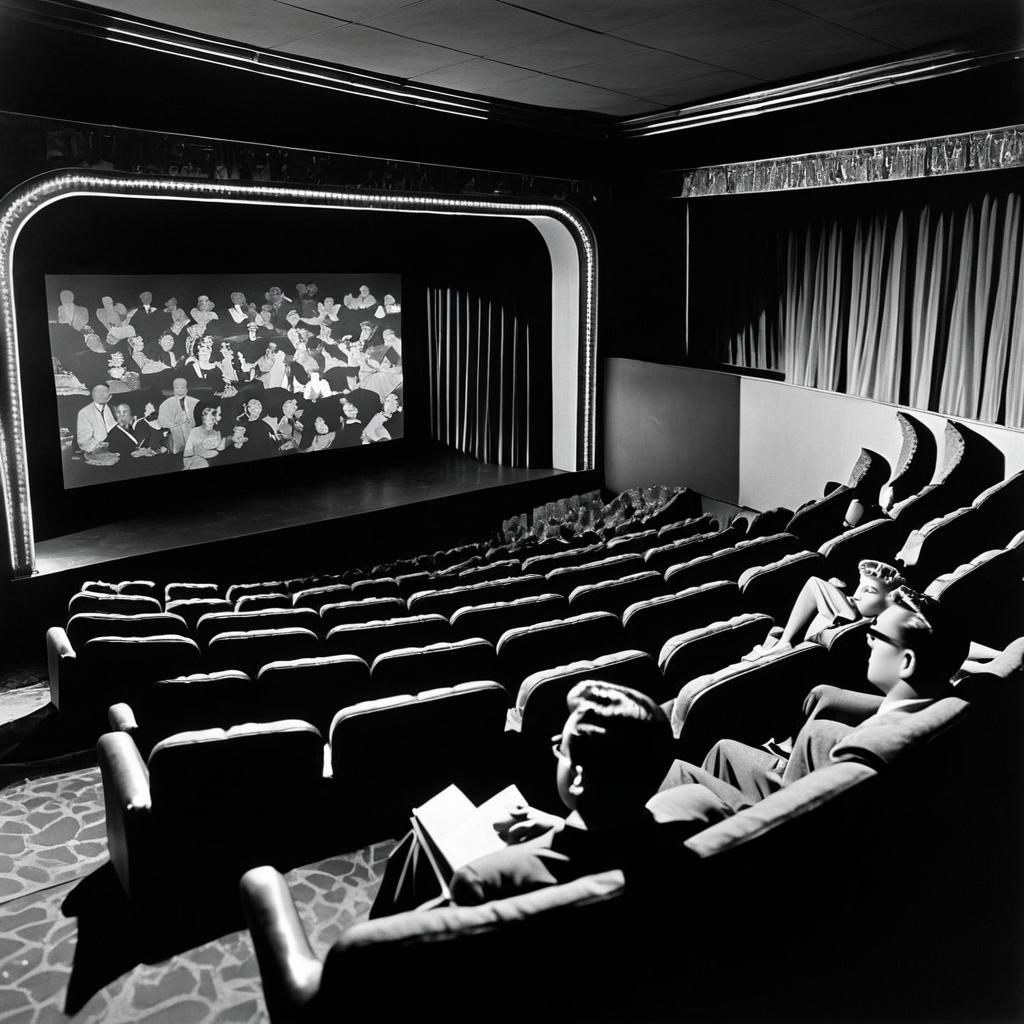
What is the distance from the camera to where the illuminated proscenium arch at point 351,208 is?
6.58m

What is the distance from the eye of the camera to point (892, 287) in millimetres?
8570

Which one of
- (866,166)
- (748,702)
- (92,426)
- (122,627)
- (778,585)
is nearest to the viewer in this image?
(748,702)

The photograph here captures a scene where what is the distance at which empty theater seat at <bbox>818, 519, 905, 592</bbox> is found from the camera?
445 centimetres

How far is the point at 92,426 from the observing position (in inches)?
353

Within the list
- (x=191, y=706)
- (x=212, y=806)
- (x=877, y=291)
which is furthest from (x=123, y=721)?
(x=877, y=291)

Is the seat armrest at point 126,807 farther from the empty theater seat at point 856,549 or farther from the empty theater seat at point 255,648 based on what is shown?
the empty theater seat at point 856,549

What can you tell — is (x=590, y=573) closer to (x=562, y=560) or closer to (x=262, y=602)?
(x=562, y=560)

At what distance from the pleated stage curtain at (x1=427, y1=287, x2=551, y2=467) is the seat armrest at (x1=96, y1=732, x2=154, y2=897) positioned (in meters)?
8.06

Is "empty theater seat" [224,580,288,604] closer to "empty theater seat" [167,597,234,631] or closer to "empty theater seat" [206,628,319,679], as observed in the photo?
"empty theater seat" [167,597,234,631]

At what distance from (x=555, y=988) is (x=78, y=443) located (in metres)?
8.59

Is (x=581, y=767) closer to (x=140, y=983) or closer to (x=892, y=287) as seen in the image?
(x=140, y=983)

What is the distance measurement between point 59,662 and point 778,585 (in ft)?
10.9

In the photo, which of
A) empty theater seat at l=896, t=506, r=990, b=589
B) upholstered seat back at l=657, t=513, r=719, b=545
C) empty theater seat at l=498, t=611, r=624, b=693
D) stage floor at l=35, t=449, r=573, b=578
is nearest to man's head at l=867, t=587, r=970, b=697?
empty theater seat at l=498, t=611, r=624, b=693

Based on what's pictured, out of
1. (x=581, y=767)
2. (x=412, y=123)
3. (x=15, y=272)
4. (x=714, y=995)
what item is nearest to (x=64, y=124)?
(x=15, y=272)
